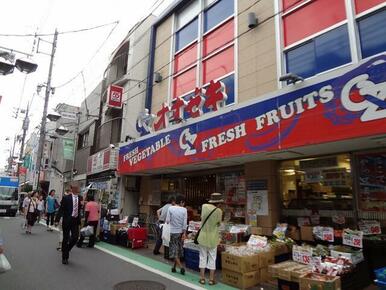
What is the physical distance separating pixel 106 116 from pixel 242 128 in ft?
45.2

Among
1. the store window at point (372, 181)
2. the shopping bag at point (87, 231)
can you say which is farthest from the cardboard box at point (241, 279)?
the shopping bag at point (87, 231)

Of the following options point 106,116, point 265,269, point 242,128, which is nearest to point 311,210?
point 265,269

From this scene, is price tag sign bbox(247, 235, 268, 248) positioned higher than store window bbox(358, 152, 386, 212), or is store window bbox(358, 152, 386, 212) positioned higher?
store window bbox(358, 152, 386, 212)

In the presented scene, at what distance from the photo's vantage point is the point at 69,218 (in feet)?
28.3

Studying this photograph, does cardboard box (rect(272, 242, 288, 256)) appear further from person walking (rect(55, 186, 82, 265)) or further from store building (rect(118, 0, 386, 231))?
person walking (rect(55, 186, 82, 265))

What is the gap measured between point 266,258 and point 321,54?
17.9 ft

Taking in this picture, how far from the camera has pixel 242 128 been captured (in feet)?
27.5

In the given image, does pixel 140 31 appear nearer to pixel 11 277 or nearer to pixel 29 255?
pixel 29 255

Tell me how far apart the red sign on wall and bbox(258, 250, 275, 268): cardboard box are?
1220cm

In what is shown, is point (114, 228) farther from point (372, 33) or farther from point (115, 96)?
point (372, 33)

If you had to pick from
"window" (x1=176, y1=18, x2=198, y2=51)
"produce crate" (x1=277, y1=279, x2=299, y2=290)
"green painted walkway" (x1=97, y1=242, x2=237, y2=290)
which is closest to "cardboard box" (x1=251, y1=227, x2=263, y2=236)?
"green painted walkway" (x1=97, y1=242, x2=237, y2=290)

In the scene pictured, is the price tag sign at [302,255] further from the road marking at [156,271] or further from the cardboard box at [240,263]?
the road marking at [156,271]

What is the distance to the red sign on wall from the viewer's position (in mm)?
17250

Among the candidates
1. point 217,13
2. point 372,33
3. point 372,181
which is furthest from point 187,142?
point 217,13
